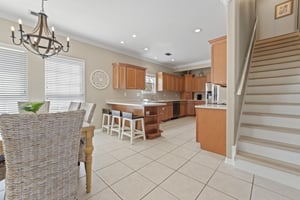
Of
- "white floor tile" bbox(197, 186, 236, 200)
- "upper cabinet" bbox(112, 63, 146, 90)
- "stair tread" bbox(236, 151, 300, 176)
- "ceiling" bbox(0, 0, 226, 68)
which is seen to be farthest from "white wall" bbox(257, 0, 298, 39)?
"white floor tile" bbox(197, 186, 236, 200)

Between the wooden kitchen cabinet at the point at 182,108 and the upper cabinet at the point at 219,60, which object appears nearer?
the upper cabinet at the point at 219,60

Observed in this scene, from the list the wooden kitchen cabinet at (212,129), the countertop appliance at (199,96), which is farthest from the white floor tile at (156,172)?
the countertop appliance at (199,96)

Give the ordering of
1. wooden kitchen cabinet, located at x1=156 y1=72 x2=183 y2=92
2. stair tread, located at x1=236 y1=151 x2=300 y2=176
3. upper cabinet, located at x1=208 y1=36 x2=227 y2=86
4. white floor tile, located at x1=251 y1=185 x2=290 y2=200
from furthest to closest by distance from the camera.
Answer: wooden kitchen cabinet, located at x1=156 y1=72 x2=183 y2=92, upper cabinet, located at x1=208 y1=36 x2=227 y2=86, stair tread, located at x1=236 y1=151 x2=300 y2=176, white floor tile, located at x1=251 y1=185 x2=290 y2=200

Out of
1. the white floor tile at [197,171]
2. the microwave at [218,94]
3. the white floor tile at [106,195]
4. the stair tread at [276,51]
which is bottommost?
the white floor tile at [106,195]

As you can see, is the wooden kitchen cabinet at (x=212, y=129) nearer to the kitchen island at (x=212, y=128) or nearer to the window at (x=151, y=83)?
the kitchen island at (x=212, y=128)

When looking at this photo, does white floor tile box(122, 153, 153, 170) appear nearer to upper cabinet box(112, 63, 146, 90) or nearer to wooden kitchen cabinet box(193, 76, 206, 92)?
upper cabinet box(112, 63, 146, 90)

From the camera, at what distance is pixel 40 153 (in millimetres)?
998

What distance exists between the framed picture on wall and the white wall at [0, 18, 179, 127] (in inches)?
191

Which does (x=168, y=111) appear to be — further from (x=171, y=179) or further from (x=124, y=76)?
(x=171, y=179)

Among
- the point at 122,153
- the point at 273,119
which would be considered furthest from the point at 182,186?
the point at 273,119

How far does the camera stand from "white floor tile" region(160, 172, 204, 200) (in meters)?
1.61

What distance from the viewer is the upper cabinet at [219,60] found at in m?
2.81

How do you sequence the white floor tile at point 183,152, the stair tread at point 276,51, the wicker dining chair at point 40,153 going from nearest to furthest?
the wicker dining chair at point 40,153, the white floor tile at point 183,152, the stair tread at point 276,51

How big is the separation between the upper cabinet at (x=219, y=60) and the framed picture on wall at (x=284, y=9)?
12.3 feet
